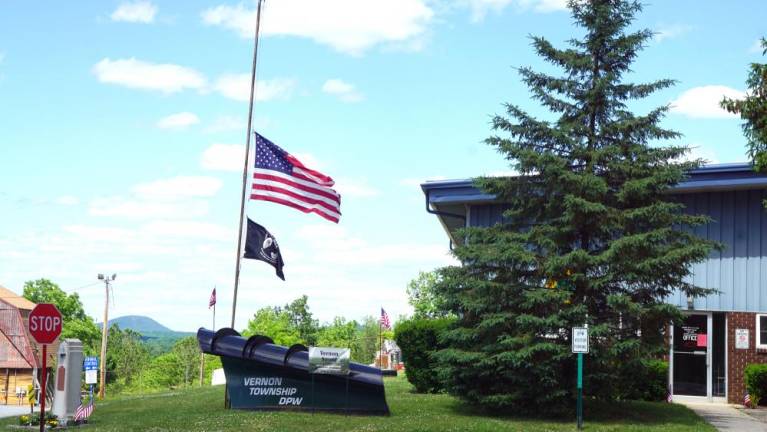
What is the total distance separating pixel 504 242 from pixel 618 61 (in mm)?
4826

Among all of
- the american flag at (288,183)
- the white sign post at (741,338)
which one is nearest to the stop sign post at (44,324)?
the american flag at (288,183)

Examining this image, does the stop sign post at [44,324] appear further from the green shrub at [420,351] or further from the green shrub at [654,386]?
the green shrub at [654,386]

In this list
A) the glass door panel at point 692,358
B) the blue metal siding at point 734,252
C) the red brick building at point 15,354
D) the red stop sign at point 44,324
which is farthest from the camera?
the red brick building at point 15,354

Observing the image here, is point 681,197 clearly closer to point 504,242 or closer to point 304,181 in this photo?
point 504,242

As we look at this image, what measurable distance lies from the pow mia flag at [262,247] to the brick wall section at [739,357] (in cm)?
1207

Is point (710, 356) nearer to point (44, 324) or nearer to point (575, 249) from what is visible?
point (575, 249)

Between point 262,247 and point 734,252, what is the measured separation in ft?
41.7

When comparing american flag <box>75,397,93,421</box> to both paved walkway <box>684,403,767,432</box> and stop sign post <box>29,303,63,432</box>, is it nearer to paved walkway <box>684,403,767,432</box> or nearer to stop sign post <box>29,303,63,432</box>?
stop sign post <box>29,303,63,432</box>

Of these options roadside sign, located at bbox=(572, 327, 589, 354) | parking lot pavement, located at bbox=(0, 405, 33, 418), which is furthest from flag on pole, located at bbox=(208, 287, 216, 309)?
roadside sign, located at bbox=(572, 327, 589, 354)

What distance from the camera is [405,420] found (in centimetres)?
1916

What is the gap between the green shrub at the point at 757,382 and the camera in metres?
23.9

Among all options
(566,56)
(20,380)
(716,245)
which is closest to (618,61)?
(566,56)

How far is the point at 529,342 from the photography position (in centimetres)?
1922

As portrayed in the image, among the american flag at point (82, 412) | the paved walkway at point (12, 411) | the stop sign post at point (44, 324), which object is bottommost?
the paved walkway at point (12, 411)
